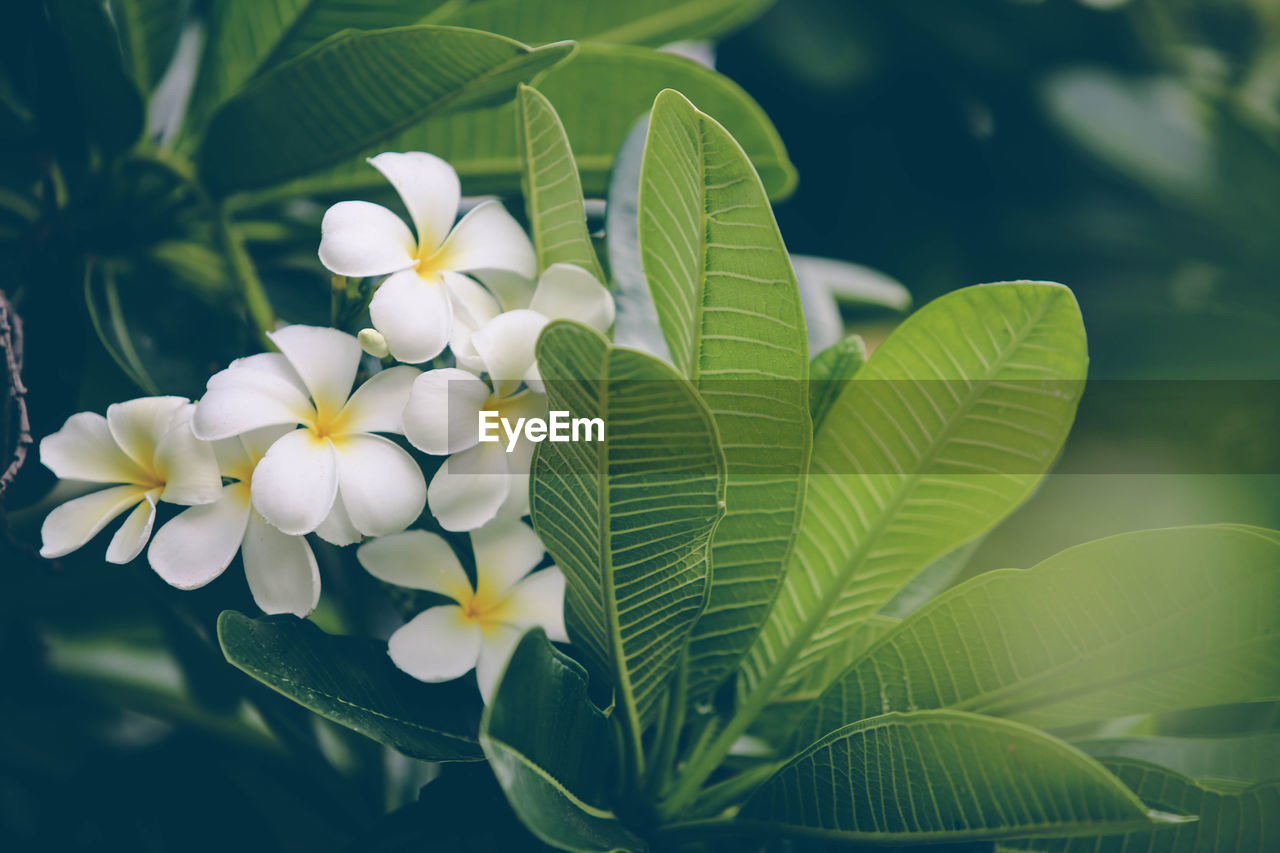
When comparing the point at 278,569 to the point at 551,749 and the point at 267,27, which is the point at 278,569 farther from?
the point at 267,27

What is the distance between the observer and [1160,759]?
1.85ft

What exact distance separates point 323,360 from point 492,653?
0.63ft

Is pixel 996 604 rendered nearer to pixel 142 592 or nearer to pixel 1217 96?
pixel 142 592

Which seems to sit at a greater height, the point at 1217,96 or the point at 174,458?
the point at 1217,96

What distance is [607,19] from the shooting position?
748 millimetres

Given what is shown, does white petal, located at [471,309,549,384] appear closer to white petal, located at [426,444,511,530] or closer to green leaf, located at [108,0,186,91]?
white petal, located at [426,444,511,530]

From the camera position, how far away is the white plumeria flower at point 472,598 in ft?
1.54

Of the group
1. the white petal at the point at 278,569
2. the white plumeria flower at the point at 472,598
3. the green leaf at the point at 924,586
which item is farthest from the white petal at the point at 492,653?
the green leaf at the point at 924,586

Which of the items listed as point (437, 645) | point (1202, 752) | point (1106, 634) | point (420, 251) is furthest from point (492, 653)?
point (1202, 752)

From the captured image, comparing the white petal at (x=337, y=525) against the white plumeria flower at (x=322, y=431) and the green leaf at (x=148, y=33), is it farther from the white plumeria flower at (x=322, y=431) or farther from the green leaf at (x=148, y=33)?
the green leaf at (x=148, y=33)

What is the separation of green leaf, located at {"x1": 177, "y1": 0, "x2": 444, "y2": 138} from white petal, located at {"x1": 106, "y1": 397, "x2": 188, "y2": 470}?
1.03ft

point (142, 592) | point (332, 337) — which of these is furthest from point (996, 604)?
point (142, 592)

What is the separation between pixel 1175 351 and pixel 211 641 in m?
1.31

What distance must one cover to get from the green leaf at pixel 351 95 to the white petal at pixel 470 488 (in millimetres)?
241
